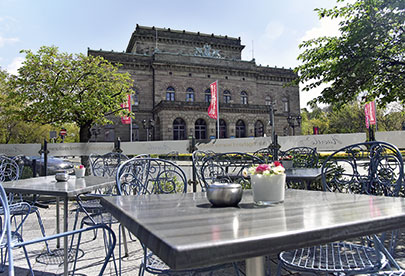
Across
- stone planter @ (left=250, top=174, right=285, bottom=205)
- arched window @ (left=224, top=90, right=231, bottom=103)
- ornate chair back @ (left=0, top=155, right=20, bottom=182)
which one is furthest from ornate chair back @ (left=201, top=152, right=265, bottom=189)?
arched window @ (left=224, top=90, right=231, bottom=103)

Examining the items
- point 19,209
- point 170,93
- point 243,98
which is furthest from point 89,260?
point 243,98

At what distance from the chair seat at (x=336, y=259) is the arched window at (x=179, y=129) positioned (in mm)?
29311

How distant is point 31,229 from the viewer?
14.9 ft

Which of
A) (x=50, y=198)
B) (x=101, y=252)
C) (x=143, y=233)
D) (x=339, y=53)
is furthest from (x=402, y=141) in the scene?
(x=50, y=198)

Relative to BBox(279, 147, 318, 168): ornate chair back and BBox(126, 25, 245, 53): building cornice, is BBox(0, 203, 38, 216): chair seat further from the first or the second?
BBox(126, 25, 245, 53): building cornice

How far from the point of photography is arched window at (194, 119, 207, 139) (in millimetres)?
32719

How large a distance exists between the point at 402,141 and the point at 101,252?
7.27 m

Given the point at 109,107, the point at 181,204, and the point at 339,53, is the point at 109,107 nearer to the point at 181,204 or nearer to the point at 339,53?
the point at 339,53

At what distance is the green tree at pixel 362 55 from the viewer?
5.12 meters

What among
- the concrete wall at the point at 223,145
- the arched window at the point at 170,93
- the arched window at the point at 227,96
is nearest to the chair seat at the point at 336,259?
the concrete wall at the point at 223,145

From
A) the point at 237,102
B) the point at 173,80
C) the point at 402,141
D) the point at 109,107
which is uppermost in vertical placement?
the point at 173,80

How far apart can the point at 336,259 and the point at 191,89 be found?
33779 mm

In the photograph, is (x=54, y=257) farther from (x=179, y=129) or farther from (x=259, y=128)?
(x=259, y=128)

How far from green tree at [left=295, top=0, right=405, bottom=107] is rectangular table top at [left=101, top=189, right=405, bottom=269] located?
4658 mm
